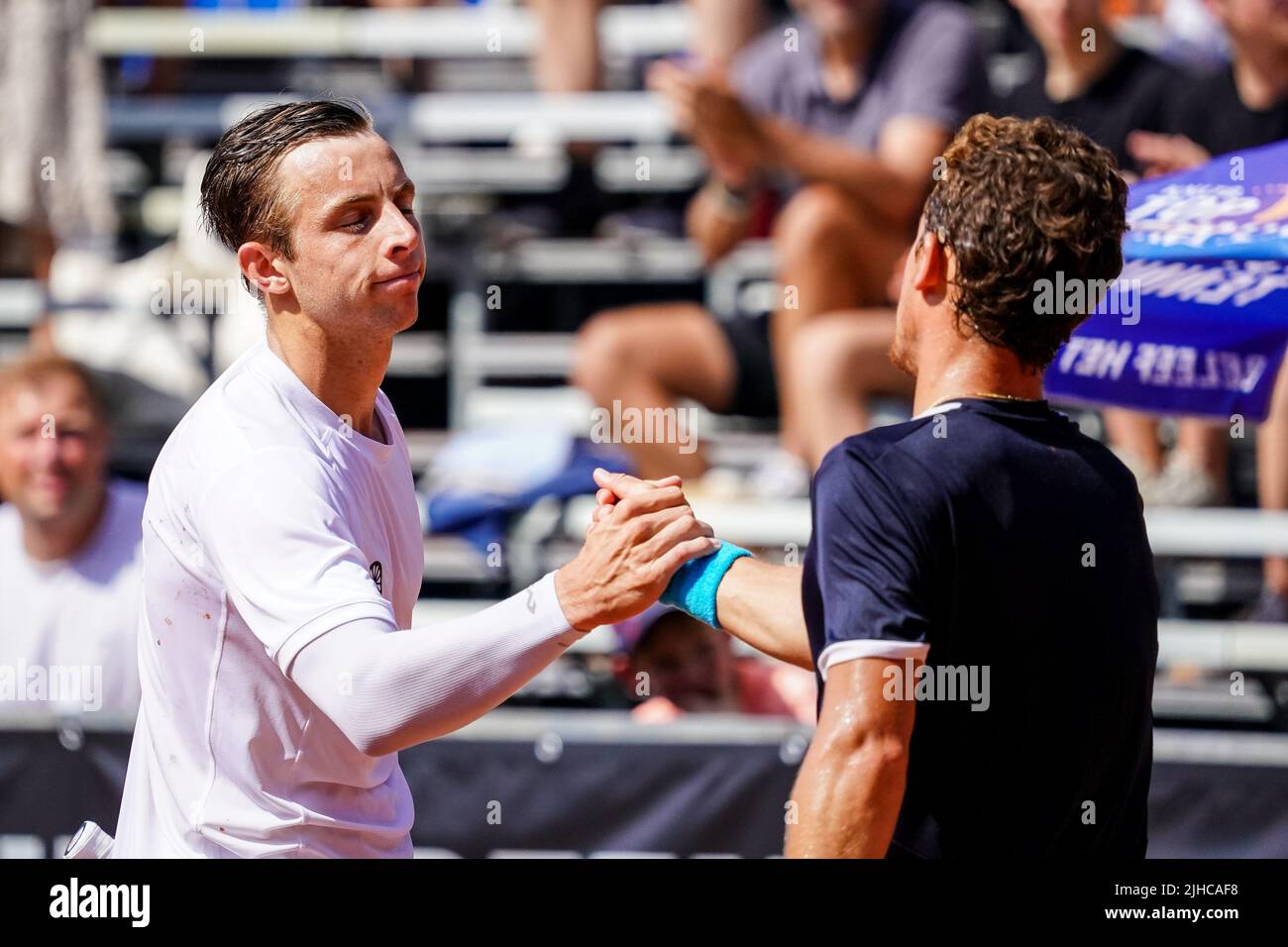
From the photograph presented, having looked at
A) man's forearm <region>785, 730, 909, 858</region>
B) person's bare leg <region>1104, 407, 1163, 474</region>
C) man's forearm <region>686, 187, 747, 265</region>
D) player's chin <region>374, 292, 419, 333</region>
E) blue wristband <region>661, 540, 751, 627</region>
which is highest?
man's forearm <region>686, 187, 747, 265</region>

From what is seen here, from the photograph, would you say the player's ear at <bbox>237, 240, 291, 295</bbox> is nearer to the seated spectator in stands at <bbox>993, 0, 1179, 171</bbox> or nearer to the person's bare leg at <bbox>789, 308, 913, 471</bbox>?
the person's bare leg at <bbox>789, 308, 913, 471</bbox>

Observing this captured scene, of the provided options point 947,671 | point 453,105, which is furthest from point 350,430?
point 453,105

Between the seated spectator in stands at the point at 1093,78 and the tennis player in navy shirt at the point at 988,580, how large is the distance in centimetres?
324

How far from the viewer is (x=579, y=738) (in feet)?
15.2

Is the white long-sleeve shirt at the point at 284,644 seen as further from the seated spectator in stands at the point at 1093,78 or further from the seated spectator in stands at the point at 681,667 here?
the seated spectator in stands at the point at 1093,78

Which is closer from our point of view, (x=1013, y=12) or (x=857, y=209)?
(x=857, y=209)

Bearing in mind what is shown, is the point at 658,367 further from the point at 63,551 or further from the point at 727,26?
the point at 63,551

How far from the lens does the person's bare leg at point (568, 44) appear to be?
6605 mm

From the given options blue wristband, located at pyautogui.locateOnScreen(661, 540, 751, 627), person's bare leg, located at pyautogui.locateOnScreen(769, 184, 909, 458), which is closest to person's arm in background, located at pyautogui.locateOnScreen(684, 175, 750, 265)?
person's bare leg, located at pyautogui.locateOnScreen(769, 184, 909, 458)

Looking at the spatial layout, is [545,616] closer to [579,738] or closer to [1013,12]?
[579,738]

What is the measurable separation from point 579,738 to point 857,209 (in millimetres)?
2100

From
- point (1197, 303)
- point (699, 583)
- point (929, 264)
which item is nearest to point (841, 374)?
point (1197, 303)

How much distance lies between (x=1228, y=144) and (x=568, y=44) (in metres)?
2.72

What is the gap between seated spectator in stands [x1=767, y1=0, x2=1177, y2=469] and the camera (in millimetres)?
5426
